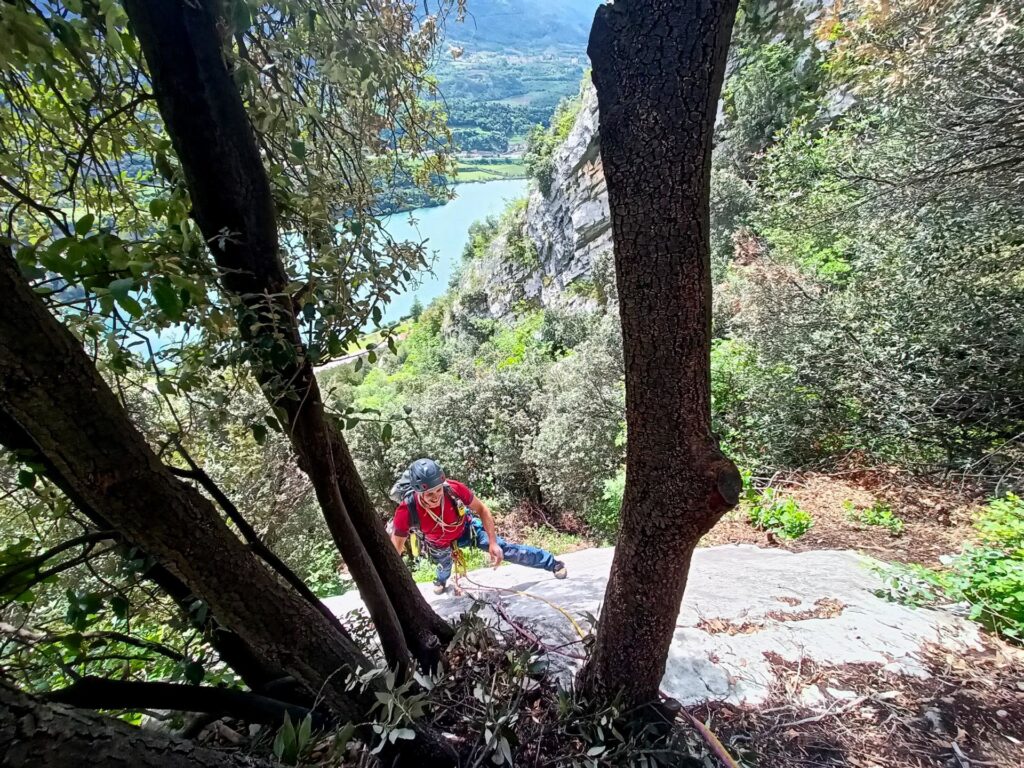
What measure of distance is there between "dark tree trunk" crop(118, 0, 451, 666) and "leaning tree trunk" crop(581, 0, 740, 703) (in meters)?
A: 0.91

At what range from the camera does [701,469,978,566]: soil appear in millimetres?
4559

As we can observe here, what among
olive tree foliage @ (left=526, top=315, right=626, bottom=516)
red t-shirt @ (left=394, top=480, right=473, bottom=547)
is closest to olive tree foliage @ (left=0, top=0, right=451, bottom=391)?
red t-shirt @ (left=394, top=480, right=473, bottom=547)

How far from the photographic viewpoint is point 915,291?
5.59 m

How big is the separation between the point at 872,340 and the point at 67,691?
7.27 meters

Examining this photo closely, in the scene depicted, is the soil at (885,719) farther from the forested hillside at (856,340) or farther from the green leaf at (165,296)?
the green leaf at (165,296)

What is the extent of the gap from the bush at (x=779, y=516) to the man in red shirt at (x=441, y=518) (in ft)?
11.3

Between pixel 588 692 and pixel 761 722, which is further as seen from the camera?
pixel 761 722

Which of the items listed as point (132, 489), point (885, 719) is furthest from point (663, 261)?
point (885, 719)

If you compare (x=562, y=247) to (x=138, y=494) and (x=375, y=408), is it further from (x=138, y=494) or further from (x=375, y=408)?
(x=138, y=494)

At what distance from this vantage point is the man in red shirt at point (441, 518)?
3.91 metres

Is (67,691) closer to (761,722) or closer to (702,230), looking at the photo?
(702,230)

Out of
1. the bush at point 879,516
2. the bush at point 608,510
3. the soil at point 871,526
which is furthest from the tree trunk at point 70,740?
the bush at point 608,510

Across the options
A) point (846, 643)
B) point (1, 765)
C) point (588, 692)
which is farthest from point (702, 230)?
point (846, 643)

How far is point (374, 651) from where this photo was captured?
2.18m
